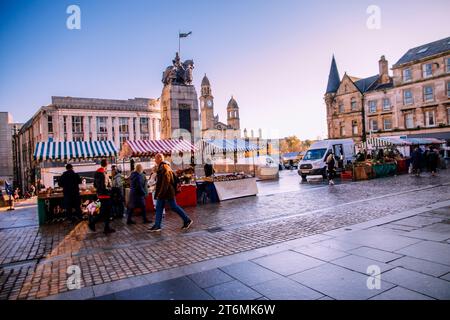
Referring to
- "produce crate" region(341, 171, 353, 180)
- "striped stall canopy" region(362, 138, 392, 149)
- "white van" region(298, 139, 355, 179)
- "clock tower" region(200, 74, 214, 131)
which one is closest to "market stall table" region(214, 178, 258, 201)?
"white van" region(298, 139, 355, 179)

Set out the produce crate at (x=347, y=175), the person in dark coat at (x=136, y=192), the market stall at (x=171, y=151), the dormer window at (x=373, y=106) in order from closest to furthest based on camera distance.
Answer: the person in dark coat at (x=136, y=192), the market stall at (x=171, y=151), the produce crate at (x=347, y=175), the dormer window at (x=373, y=106)

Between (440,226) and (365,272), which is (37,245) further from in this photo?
(440,226)

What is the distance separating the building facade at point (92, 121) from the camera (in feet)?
176

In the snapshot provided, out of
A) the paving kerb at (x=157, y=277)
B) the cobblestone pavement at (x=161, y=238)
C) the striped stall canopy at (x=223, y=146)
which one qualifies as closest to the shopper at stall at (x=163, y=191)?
the cobblestone pavement at (x=161, y=238)

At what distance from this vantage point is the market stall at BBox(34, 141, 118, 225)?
9.91 m

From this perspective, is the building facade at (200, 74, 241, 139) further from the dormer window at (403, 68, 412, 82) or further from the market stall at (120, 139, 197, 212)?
the market stall at (120, 139, 197, 212)

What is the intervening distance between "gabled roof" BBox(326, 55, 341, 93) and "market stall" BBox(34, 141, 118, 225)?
153 ft

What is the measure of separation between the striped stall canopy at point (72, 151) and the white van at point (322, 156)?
12819mm

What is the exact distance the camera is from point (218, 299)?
372cm

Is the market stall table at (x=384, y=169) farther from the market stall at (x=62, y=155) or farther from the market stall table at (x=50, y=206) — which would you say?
the market stall table at (x=50, y=206)

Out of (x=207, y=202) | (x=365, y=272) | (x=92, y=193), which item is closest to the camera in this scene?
(x=365, y=272)

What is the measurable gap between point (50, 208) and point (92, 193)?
1.39m

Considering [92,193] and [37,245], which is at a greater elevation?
[92,193]
